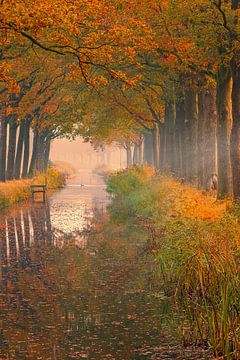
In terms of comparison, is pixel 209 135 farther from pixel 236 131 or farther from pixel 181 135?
pixel 181 135

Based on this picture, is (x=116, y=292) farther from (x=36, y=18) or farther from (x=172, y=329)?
(x=36, y=18)

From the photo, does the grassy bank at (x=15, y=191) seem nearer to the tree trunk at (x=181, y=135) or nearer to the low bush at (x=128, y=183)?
the low bush at (x=128, y=183)

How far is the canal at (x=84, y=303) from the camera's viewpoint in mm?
10758

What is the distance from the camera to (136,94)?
52188mm

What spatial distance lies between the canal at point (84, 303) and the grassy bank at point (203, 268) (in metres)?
0.32

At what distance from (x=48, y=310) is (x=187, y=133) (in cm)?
2657

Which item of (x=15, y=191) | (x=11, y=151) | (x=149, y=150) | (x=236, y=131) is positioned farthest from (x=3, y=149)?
(x=149, y=150)

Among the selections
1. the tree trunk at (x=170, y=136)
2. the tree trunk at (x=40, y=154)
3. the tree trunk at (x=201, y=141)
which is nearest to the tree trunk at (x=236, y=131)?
the tree trunk at (x=201, y=141)

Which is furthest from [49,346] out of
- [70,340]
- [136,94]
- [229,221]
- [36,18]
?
[136,94]

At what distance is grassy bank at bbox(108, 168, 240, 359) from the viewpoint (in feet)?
32.8

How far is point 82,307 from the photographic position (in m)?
13.8

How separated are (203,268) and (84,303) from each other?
2.46 meters

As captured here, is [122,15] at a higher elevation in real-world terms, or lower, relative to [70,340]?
higher

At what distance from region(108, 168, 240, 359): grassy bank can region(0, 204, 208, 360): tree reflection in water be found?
0.41 metres
